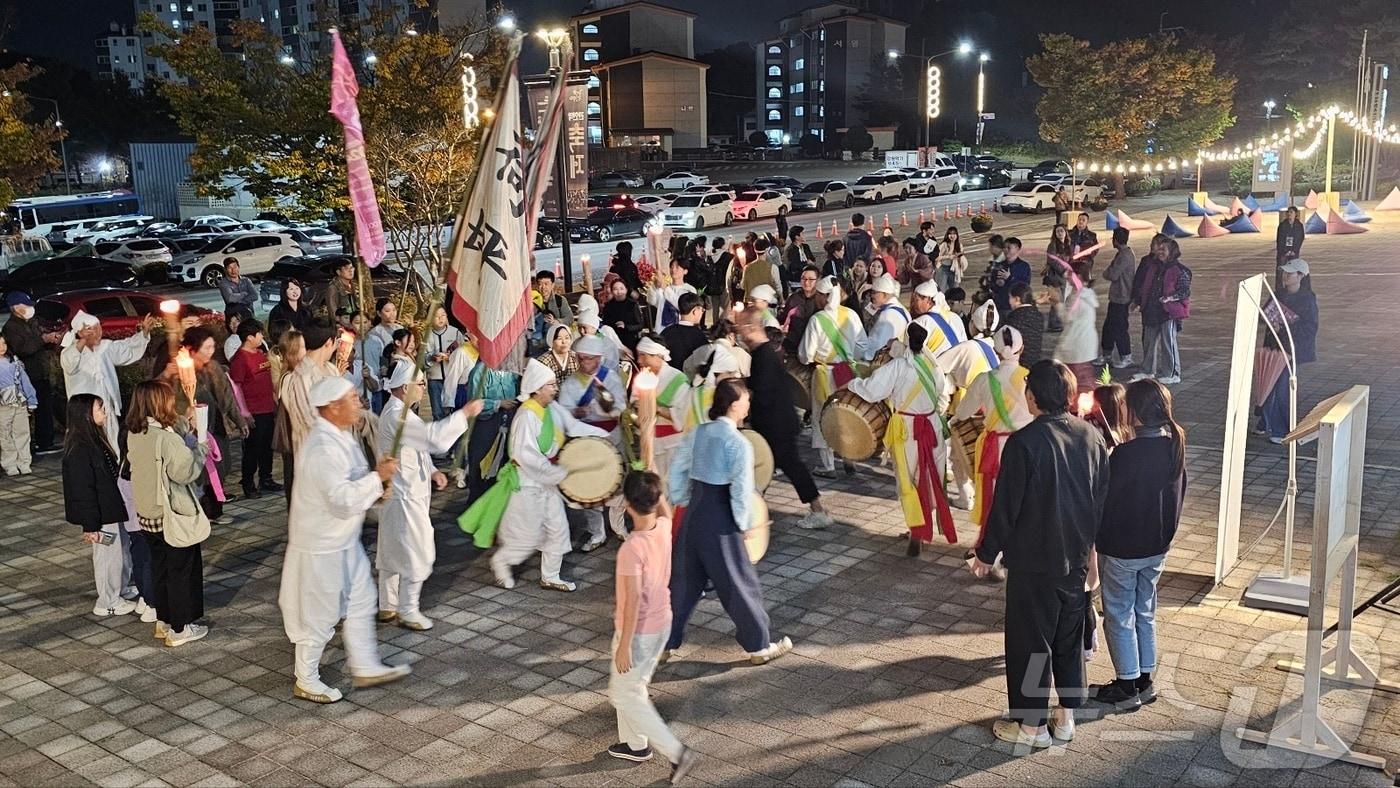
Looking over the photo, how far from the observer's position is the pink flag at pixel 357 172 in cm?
755

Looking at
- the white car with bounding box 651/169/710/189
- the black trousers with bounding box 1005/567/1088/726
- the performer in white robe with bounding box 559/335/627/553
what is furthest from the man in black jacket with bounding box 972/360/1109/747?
the white car with bounding box 651/169/710/189

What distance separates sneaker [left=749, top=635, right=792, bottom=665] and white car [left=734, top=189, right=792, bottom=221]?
34487 mm

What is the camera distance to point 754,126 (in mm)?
100875

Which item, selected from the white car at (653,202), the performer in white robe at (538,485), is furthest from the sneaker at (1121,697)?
the white car at (653,202)

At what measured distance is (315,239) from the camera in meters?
34.3

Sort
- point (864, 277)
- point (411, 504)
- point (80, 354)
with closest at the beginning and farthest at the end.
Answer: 1. point (411, 504)
2. point (80, 354)
3. point (864, 277)

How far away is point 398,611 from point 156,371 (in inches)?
97.4

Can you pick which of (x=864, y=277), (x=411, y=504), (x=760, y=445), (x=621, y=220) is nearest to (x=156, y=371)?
(x=411, y=504)

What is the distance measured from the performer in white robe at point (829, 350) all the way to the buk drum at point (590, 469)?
2658 mm

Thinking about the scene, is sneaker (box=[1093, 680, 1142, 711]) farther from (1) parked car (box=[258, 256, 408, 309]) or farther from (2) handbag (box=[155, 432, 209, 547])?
(1) parked car (box=[258, 256, 408, 309])

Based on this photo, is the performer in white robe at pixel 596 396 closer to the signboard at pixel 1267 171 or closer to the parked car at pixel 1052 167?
the signboard at pixel 1267 171

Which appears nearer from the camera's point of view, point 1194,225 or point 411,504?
point 411,504

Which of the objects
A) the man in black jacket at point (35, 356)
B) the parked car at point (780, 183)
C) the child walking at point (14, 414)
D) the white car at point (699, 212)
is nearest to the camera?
the child walking at point (14, 414)

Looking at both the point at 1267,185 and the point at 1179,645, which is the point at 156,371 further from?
the point at 1267,185
